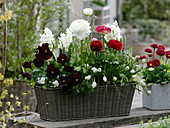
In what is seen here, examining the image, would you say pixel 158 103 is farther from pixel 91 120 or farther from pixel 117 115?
pixel 91 120

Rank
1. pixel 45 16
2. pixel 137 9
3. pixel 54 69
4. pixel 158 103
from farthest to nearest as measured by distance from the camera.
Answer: pixel 137 9, pixel 45 16, pixel 158 103, pixel 54 69

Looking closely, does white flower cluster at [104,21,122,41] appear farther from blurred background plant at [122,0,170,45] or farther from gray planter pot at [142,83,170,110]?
blurred background plant at [122,0,170,45]

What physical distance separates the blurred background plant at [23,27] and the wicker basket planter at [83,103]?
1.24m

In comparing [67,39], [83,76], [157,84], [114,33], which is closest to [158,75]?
[157,84]

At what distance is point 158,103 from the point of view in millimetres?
3381

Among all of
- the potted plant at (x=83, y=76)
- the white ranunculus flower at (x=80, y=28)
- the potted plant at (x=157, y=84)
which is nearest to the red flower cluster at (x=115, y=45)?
the potted plant at (x=83, y=76)

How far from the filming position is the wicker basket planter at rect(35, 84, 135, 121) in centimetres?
297

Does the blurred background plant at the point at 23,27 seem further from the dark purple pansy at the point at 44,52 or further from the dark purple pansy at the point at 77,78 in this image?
the dark purple pansy at the point at 77,78

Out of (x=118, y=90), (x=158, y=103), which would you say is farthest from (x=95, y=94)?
(x=158, y=103)

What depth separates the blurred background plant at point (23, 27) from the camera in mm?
4180

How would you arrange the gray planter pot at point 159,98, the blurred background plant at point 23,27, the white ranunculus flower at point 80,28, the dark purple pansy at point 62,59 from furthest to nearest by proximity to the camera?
the blurred background plant at point 23,27, the gray planter pot at point 159,98, the dark purple pansy at point 62,59, the white ranunculus flower at point 80,28

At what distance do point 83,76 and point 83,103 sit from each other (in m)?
0.21

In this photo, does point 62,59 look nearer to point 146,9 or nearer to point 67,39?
point 67,39

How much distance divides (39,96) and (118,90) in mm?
613
